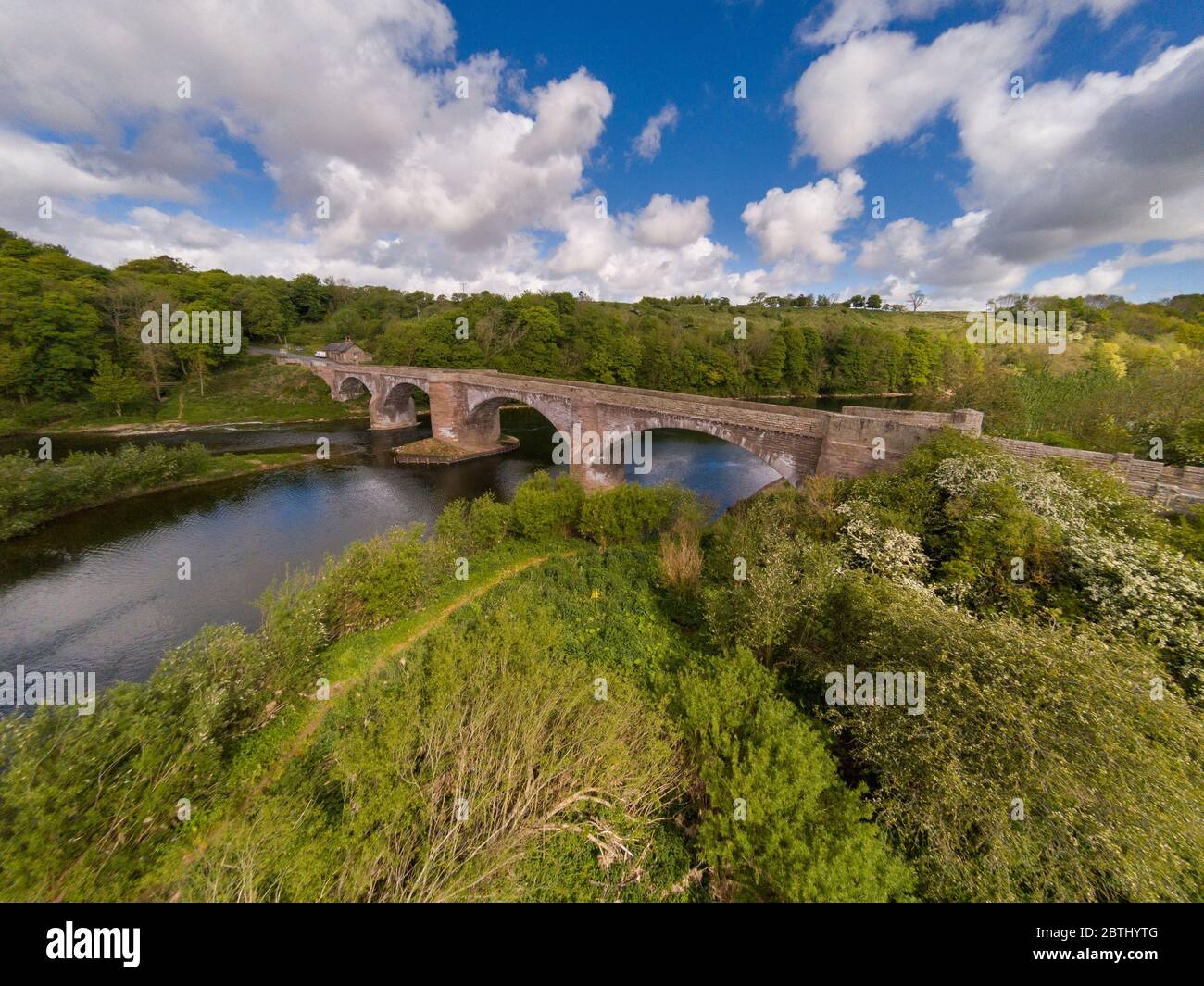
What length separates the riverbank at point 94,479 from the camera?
21453mm

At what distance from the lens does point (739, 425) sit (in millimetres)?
21391

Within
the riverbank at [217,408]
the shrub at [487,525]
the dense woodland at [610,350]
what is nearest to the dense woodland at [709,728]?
the shrub at [487,525]

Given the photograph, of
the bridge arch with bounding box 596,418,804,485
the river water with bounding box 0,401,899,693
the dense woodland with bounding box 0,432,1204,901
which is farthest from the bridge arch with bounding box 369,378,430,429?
the dense woodland with bounding box 0,432,1204,901

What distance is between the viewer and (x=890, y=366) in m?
68.4

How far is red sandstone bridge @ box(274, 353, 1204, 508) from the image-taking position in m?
13.5

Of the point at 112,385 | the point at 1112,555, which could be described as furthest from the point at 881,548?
the point at 112,385

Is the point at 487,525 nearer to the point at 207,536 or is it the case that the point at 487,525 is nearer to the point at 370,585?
the point at 370,585

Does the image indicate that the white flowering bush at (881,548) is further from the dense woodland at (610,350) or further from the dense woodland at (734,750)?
the dense woodland at (610,350)

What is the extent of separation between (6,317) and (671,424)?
6475cm

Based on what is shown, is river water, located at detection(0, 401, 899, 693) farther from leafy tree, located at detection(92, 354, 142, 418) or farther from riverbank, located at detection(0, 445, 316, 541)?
leafy tree, located at detection(92, 354, 142, 418)

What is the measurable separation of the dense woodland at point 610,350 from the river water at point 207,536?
11426 millimetres

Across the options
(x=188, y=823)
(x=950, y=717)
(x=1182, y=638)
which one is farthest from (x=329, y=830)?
(x=1182, y=638)
